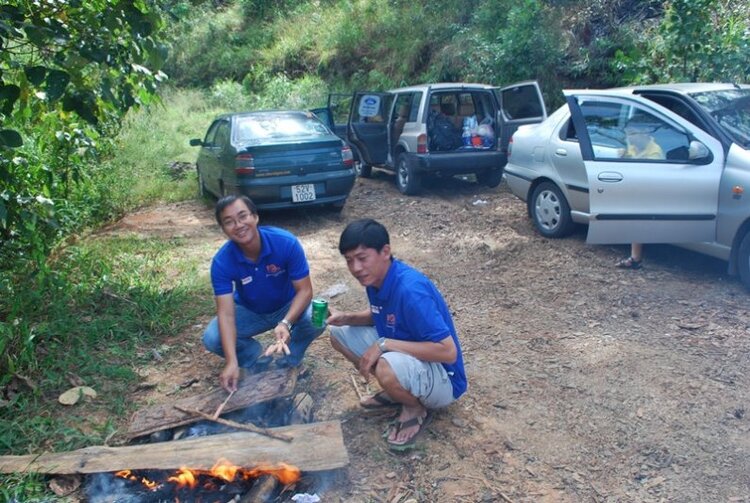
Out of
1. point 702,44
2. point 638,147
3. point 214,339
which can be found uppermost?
point 702,44

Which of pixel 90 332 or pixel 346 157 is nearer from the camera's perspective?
A: pixel 90 332

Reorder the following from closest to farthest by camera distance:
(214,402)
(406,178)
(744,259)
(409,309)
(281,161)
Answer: (409,309), (214,402), (744,259), (281,161), (406,178)

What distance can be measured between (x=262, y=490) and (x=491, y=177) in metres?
8.20

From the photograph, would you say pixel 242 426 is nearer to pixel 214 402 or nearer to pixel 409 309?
pixel 214 402

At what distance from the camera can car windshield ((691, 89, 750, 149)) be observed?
551 centimetres

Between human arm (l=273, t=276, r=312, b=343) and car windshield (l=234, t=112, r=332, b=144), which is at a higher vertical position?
car windshield (l=234, t=112, r=332, b=144)

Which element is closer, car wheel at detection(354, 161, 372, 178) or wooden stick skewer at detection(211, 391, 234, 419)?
wooden stick skewer at detection(211, 391, 234, 419)

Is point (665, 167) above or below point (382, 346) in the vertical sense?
above

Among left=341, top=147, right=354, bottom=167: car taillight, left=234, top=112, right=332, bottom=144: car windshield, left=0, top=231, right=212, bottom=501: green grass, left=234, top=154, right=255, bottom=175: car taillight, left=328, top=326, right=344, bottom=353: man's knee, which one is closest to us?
left=0, top=231, right=212, bottom=501: green grass

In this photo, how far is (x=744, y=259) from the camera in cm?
527

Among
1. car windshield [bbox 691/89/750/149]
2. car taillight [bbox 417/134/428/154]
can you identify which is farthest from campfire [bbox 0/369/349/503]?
car taillight [bbox 417/134/428/154]

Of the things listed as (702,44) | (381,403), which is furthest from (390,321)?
(702,44)

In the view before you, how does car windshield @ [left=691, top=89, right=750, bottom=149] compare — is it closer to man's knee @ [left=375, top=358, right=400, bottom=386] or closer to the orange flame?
man's knee @ [left=375, top=358, right=400, bottom=386]

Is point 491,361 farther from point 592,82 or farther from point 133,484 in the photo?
point 592,82
